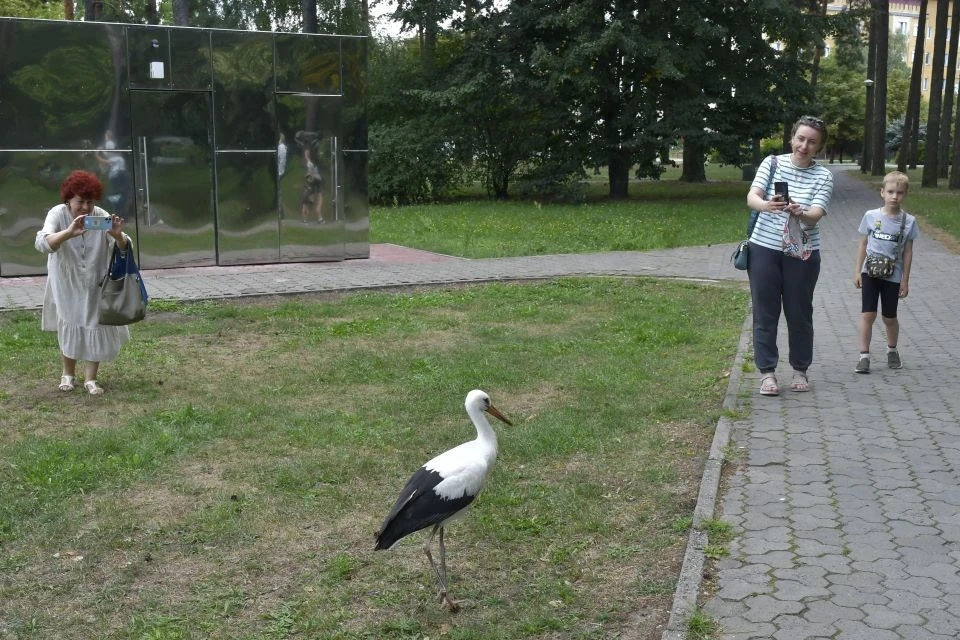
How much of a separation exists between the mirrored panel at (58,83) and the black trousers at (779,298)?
33.3 ft

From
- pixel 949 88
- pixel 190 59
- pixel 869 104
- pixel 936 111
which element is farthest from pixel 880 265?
pixel 869 104

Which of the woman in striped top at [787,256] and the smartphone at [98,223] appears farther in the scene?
the smartphone at [98,223]

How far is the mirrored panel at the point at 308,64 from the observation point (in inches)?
624

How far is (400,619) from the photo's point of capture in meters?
4.38

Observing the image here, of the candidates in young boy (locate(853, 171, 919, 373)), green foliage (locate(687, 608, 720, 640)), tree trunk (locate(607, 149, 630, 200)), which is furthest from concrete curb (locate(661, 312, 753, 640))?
tree trunk (locate(607, 149, 630, 200))

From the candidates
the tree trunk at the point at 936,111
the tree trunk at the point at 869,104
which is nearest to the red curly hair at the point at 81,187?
the tree trunk at the point at 936,111

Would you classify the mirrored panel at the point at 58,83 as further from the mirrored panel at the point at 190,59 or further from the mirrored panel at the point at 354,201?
the mirrored panel at the point at 354,201

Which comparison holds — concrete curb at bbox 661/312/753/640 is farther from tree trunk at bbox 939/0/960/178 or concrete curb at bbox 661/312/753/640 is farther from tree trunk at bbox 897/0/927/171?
tree trunk at bbox 939/0/960/178

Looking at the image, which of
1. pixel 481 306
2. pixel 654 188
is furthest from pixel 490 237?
pixel 654 188

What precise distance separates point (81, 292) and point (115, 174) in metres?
7.17

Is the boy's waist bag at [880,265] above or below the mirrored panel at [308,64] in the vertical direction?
below

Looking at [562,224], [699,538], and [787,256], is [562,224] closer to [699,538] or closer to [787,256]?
[787,256]

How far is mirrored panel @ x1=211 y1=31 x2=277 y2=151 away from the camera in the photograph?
15.4 meters

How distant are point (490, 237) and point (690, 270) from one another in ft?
19.1
